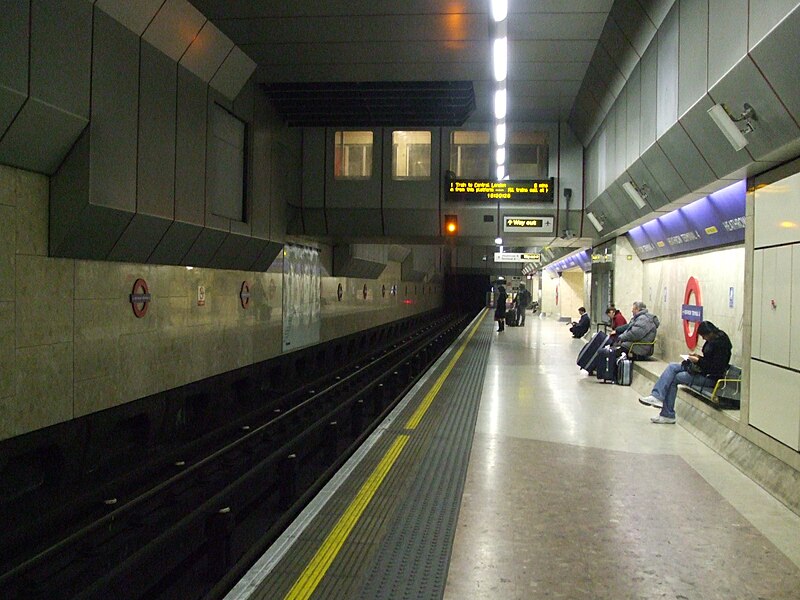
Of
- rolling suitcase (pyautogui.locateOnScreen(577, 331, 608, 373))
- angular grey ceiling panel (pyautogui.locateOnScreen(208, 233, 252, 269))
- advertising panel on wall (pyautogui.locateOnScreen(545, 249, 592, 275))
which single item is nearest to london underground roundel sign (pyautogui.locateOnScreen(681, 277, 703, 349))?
rolling suitcase (pyautogui.locateOnScreen(577, 331, 608, 373))

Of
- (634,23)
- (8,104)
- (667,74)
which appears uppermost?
(634,23)

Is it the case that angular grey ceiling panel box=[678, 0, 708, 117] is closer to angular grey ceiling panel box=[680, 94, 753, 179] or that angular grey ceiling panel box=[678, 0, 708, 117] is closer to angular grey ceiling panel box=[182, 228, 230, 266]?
angular grey ceiling panel box=[680, 94, 753, 179]

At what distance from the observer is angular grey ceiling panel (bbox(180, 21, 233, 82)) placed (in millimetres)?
8195

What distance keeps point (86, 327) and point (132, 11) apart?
3.05 metres

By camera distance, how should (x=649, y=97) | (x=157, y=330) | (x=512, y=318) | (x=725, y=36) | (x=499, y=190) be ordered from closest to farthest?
(x=725, y=36), (x=649, y=97), (x=157, y=330), (x=499, y=190), (x=512, y=318)

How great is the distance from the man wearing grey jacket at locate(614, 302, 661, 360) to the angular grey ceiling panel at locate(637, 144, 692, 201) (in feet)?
9.51

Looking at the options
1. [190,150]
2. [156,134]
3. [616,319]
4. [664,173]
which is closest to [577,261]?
[616,319]

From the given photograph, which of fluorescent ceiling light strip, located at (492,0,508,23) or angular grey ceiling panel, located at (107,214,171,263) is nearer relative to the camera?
fluorescent ceiling light strip, located at (492,0,508,23)

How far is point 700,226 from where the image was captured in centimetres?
891

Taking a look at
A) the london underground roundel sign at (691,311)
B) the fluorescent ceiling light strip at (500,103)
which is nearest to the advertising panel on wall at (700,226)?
the london underground roundel sign at (691,311)

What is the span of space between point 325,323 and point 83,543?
11.8 meters

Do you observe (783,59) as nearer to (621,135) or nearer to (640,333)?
(621,135)

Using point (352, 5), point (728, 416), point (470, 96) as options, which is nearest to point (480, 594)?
point (728, 416)

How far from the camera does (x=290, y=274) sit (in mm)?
13844
